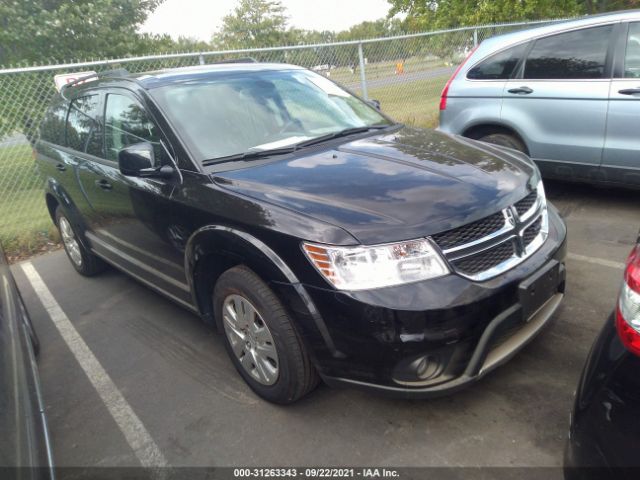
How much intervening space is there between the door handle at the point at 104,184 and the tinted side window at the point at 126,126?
0.60 ft

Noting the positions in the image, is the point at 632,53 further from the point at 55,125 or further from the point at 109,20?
the point at 109,20

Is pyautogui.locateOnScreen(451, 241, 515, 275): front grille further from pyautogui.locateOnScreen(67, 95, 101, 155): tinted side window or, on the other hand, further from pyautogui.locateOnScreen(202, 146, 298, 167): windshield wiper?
pyautogui.locateOnScreen(67, 95, 101, 155): tinted side window

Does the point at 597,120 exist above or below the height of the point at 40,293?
above

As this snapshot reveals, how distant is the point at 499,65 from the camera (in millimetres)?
5199

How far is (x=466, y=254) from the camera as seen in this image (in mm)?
2213

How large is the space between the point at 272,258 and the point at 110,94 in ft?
7.28

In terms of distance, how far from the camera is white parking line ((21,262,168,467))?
2584 mm

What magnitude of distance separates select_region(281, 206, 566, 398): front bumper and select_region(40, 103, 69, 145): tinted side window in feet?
11.5

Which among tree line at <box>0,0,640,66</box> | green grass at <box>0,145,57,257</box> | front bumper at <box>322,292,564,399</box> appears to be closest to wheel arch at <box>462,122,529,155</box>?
front bumper at <box>322,292,564,399</box>

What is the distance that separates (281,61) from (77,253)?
518 centimetres

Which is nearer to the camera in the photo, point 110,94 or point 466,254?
point 466,254

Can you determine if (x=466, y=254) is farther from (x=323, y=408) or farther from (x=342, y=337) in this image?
(x=323, y=408)

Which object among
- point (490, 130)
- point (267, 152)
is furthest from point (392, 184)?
point (490, 130)

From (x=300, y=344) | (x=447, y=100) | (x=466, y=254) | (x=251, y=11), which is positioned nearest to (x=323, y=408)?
(x=300, y=344)
